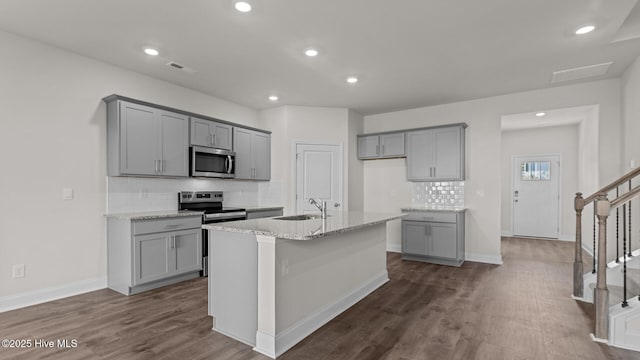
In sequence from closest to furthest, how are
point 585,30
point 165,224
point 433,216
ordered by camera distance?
point 585,30, point 165,224, point 433,216

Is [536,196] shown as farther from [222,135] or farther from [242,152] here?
[222,135]

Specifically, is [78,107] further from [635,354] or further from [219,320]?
[635,354]

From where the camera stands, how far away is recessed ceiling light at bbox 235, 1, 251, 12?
262cm

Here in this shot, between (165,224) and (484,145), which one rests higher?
(484,145)

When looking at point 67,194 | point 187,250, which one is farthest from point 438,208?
point 67,194

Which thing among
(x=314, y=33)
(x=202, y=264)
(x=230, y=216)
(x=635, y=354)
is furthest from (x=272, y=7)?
(x=635, y=354)

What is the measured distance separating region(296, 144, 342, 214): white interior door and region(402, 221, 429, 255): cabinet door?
1247 mm

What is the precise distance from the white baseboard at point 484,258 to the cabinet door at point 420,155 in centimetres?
148

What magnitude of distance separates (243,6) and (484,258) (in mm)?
5103

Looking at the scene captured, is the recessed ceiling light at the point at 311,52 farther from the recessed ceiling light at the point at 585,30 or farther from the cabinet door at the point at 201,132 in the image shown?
the recessed ceiling light at the point at 585,30

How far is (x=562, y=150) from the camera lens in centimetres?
728

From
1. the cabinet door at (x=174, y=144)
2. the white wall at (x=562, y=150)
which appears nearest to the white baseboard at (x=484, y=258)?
the white wall at (x=562, y=150)

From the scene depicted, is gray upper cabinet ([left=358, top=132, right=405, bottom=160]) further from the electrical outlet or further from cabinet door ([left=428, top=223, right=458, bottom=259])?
the electrical outlet

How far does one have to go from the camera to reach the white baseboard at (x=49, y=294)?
314 centimetres
